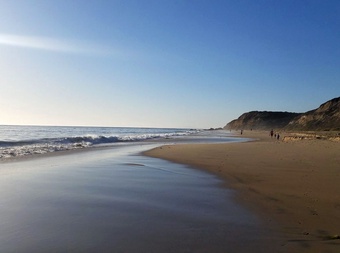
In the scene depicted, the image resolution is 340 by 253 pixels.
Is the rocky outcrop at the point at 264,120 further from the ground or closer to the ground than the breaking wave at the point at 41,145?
further from the ground

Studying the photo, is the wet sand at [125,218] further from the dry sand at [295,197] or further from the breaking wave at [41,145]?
the breaking wave at [41,145]

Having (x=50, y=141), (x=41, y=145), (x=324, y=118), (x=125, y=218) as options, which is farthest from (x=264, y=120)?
(x=125, y=218)

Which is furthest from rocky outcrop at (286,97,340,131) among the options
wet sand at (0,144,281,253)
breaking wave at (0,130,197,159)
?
wet sand at (0,144,281,253)

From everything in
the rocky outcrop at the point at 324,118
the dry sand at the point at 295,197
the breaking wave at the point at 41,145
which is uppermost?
the rocky outcrop at the point at 324,118

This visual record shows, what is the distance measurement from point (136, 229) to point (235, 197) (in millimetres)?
3409

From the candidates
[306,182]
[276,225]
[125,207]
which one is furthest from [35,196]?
[306,182]

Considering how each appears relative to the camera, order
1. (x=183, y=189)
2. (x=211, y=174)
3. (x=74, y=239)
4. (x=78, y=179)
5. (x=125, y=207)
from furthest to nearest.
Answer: (x=211, y=174) < (x=78, y=179) < (x=183, y=189) < (x=125, y=207) < (x=74, y=239)

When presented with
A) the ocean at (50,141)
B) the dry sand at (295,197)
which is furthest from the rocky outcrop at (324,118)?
the dry sand at (295,197)

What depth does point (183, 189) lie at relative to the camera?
884 cm

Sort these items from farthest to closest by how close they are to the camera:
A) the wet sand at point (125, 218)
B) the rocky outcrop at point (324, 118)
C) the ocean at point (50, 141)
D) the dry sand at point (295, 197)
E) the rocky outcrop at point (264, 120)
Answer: the rocky outcrop at point (264, 120) → the rocky outcrop at point (324, 118) → the ocean at point (50, 141) → the dry sand at point (295, 197) → the wet sand at point (125, 218)

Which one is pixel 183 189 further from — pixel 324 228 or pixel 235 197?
pixel 324 228

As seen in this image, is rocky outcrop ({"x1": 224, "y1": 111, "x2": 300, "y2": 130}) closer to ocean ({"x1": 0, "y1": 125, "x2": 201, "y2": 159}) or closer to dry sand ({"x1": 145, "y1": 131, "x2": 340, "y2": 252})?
ocean ({"x1": 0, "y1": 125, "x2": 201, "y2": 159})

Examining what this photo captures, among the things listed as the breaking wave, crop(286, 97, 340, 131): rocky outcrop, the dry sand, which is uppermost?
crop(286, 97, 340, 131): rocky outcrop

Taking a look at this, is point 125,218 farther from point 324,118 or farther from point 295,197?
point 324,118
